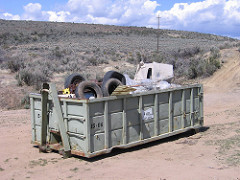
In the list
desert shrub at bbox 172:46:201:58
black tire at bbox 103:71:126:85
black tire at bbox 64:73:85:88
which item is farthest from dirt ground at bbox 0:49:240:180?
desert shrub at bbox 172:46:201:58

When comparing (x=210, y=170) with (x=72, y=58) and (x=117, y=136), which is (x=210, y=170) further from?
(x=72, y=58)

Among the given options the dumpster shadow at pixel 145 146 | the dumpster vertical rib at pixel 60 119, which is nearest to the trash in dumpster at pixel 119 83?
the dumpster vertical rib at pixel 60 119

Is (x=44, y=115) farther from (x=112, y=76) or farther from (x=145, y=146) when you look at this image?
(x=145, y=146)

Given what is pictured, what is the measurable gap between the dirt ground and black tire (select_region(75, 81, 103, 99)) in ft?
4.85

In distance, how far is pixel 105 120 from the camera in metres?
6.95

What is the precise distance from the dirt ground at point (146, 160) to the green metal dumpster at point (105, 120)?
289mm

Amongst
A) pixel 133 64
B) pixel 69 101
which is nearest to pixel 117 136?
pixel 69 101

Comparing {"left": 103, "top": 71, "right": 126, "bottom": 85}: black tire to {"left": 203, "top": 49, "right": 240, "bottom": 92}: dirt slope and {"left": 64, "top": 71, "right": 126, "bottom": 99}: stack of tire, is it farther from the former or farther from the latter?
{"left": 203, "top": 49, "right": 240, "bottom": 92}: dirt slope

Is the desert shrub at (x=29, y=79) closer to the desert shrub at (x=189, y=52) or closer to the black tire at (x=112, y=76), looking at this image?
the black tire at (x=112, y=76)

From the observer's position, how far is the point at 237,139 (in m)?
8.37

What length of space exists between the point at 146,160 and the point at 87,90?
7.63 ft

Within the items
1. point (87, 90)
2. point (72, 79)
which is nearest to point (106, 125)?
point (87, 90)

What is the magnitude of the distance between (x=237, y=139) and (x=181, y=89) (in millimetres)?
1969

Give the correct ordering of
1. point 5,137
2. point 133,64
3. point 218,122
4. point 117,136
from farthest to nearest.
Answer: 1. point 133,64
2. point 218,122
3. point 5,137
4. point 117,136
